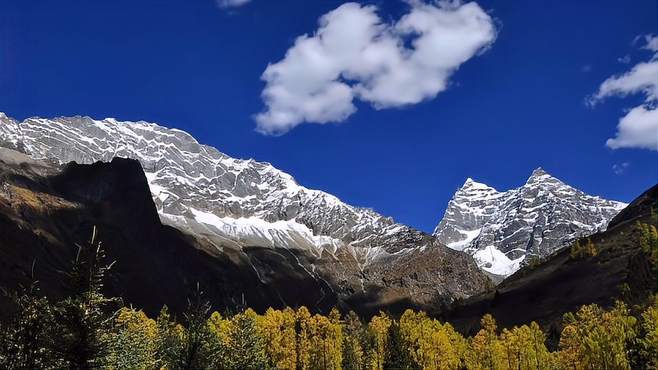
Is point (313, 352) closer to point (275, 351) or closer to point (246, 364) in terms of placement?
point (275, 351)

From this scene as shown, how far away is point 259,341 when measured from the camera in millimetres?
50625

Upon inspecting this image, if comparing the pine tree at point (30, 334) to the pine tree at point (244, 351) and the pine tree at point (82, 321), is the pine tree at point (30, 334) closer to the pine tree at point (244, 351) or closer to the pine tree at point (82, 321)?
the pine tree at point (82, 321)

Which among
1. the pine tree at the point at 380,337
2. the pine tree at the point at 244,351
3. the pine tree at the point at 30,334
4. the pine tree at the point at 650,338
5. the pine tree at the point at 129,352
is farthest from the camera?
the pine tree at the point at 380,337

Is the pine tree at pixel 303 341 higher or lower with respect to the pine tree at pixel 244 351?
higher

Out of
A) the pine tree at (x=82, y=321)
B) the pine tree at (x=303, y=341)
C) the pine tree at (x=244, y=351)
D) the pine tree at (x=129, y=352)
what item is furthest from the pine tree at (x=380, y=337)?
the pine tree at (x=82, y=321)

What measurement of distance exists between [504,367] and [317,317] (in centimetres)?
3980

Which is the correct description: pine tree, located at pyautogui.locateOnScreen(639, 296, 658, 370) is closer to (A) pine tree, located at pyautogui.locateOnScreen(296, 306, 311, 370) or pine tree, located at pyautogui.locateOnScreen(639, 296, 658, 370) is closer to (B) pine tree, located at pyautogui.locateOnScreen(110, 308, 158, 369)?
(B) pine tree, located at pyautogui.locateOnScreen(110, 308, 158, 369)

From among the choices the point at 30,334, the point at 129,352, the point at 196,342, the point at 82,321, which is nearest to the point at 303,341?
the point at 129,352

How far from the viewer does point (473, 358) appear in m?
94.7

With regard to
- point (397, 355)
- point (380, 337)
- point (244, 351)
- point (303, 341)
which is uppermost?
point (380, 337)

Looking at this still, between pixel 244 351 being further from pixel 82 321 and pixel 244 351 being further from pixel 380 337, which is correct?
pixel 380 337

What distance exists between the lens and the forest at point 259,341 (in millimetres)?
32219

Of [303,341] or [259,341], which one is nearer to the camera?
[259,341]

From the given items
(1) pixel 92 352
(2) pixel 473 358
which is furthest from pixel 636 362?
(1) pixel 92 352
